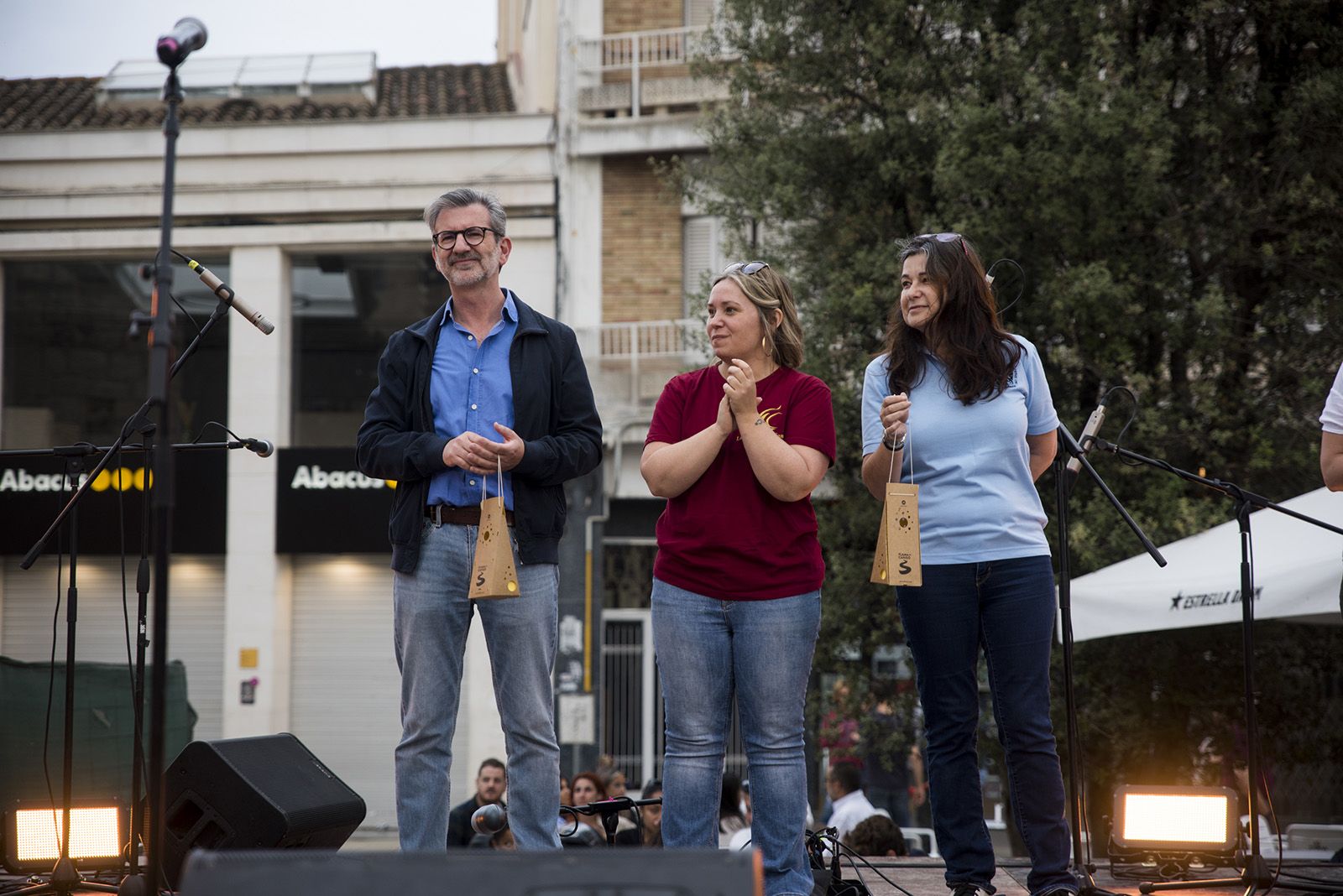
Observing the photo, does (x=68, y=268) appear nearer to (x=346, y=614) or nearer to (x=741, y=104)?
(x=346, y=614)

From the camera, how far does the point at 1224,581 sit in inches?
241

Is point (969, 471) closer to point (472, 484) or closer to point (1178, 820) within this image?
point (472, 484)

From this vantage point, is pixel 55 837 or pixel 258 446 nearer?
pixel 55 837

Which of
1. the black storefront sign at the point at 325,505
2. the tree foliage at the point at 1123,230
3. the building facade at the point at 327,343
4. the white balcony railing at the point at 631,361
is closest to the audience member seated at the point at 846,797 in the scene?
the tree foliage at the point at 1123,230

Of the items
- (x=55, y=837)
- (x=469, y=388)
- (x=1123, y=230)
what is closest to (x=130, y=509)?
(x=55, y=837)

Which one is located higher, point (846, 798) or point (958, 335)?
point (958, 335)

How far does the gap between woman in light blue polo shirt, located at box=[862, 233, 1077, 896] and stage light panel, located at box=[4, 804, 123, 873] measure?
3229 mm

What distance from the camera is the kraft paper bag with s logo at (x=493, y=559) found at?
3496 millimetres

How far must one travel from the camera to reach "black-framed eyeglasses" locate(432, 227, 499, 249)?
A: 3.80 m

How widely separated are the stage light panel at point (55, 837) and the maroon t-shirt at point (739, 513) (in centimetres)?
277

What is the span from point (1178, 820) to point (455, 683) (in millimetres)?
3039

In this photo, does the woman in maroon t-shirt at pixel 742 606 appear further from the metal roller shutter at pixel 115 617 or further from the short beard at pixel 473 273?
the metal roller shutter at pixel 115 617

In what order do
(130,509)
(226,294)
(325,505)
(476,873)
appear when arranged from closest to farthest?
1. (476,873)
2. (226,294)
3. (130,509)
4. (325,505)

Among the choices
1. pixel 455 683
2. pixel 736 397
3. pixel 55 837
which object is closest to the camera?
pixel 736 397
